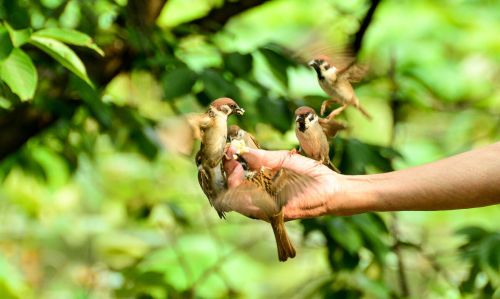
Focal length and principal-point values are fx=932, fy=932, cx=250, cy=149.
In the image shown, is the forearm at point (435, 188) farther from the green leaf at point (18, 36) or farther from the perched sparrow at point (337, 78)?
the green leaf at point (18, 36)

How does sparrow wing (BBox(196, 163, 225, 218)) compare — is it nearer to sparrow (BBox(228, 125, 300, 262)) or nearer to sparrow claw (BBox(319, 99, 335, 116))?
sparrow (BBox(228, 125, 300, 262))

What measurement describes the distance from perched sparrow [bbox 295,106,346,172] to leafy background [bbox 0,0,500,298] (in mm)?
175

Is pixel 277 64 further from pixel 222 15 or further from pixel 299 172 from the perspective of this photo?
pixel 299 172

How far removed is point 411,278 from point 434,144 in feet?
3.16

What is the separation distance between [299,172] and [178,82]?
2.46 ft

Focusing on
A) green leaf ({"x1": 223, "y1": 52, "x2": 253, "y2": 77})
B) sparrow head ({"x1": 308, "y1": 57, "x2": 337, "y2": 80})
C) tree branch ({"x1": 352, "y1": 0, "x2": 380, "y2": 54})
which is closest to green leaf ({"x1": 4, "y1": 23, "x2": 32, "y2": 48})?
sparrow head ({"x1": 308, "y1": 57, "x2": 337, "y2": 80})

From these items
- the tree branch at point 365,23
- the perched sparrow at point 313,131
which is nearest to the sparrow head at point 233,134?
the perched sparrow at point 313,131

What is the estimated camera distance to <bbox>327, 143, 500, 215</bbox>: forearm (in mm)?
1698

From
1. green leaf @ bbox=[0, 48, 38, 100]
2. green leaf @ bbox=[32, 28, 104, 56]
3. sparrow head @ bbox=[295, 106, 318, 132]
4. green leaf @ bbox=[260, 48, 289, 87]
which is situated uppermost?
sparrow head @ bbox=[295, 106, 318, 132]

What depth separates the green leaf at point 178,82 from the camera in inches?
85.2

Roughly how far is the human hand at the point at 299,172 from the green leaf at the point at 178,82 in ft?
1.79

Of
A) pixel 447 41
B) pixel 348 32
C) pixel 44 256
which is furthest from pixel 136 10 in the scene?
pixel 44 256

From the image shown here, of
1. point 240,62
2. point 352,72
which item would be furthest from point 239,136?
point 240,62

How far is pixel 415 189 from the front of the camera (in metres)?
1.72
